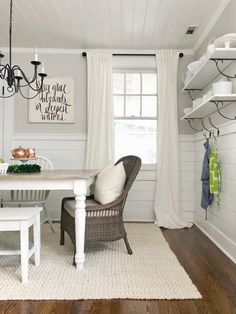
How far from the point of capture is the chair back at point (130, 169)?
103 inches

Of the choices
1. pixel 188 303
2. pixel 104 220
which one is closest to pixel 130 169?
pixel 104 220

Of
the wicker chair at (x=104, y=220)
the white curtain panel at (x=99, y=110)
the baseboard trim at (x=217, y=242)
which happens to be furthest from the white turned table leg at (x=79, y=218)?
the white curtain panel at (x=99, y=110)

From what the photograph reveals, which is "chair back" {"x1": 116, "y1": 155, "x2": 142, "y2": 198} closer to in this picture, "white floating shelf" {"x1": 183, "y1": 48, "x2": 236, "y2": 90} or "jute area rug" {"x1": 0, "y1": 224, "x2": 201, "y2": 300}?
"jute area rug" {"x1": 0, "y1": 224, "x2": 201, "y2": 300}

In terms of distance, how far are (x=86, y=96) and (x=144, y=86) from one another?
2.67 ft

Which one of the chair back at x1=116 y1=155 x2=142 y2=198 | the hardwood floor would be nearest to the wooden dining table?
the chair back at x1=116 y1=155 x2=142 y2=198

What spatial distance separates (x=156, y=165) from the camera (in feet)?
13.5

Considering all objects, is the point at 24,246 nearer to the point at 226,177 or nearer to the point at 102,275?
the point at 102,275

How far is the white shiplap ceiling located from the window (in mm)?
431

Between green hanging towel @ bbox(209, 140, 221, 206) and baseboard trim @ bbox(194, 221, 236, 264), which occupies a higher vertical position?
green hanging towel @ bbox(209, 140, 221, 206)

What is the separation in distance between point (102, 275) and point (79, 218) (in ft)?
1.44

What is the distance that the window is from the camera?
13.9 feet

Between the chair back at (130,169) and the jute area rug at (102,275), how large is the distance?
0.58m

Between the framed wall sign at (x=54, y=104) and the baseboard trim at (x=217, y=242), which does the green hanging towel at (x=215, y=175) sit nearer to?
the baseboard trim at (x=217, y=242)

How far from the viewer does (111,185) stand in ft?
8.62
